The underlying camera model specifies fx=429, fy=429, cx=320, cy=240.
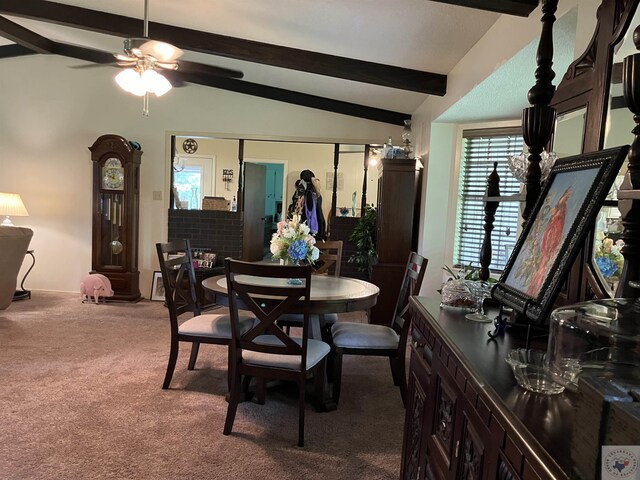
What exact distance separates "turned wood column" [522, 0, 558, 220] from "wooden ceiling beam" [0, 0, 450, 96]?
2.52 metres

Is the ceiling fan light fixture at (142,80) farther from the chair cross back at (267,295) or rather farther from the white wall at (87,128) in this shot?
the white wall at (87,128)

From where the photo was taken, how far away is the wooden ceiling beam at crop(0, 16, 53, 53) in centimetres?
425

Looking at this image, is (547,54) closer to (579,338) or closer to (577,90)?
(577,90)

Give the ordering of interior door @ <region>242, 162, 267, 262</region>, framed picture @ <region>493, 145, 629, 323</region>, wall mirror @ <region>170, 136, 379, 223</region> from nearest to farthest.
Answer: framed picture @ <region>493, 145, 629, 323</region>
interior door @ <region>242, 162, 267, 262</region>
wall mirror @ <region>170, 136, 379, 223</region>

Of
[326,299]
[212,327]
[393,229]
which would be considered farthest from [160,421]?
[393,229]

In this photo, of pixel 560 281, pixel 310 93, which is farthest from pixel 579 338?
pixel 310 93

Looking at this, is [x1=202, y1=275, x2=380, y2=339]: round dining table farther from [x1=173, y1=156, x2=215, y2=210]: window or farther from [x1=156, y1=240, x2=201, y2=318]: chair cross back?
[x1=173, y1=156, x2=215, y2=210]: window

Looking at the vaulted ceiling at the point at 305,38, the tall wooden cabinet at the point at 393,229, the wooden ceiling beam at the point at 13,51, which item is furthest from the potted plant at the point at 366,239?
the wooden ceiling beam at the point at 13,51

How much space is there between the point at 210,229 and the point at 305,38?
2.94m

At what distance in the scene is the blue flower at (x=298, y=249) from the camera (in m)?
2.76

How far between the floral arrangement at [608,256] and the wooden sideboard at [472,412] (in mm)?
328

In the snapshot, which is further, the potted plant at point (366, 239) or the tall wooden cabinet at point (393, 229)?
the potted plant at point (366, 239)

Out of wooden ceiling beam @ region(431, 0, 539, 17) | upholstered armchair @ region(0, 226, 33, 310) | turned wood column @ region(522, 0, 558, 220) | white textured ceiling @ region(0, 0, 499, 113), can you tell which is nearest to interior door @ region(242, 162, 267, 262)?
white textured ceiling @ region(0, 0, 499, 113)

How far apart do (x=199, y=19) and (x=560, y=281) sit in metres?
3.55
